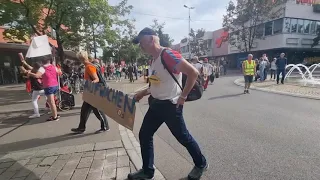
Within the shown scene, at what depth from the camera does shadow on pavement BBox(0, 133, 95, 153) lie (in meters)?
4.55

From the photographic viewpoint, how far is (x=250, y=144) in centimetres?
427

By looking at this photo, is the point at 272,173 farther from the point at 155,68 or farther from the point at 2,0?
the point at 2,0

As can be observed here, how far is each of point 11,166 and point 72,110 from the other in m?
4.33

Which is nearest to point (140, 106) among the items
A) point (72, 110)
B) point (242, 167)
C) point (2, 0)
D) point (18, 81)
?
point (72, 110)

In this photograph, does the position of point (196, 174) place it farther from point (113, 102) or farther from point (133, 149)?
point (113, 102)

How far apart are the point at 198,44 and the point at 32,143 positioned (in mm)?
54806

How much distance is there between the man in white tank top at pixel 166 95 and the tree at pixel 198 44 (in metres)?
53.3

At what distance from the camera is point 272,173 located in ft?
10.4

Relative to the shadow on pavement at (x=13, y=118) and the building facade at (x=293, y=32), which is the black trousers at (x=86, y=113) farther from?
Answer: the building facade at (x=293, y=32)

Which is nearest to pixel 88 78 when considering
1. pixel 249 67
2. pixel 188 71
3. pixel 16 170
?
pixel 16 170

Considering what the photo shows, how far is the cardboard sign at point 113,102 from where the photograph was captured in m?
3.34

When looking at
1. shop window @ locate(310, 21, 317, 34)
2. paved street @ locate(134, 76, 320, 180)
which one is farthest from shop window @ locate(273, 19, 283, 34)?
paved street @ locate(134, 76, 320, 180)

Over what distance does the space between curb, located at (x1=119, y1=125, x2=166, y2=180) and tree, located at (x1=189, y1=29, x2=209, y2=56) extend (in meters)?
51.7

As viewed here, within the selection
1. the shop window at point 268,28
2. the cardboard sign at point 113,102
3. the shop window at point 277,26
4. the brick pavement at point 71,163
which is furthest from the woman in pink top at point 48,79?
the shop window at point 268,28
